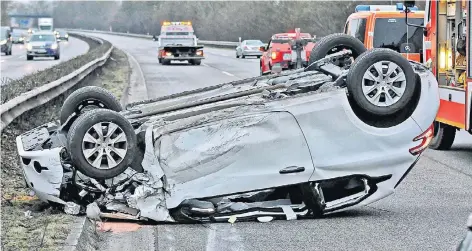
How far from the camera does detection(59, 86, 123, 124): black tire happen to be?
31.7ft

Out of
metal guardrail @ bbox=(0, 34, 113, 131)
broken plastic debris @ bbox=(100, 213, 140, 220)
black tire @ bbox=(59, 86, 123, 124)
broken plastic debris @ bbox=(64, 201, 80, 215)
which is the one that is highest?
black tire @ bbox=(59, 86, 123, 124)

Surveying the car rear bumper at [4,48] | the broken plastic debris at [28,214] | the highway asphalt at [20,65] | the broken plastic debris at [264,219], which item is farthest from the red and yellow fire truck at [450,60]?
the car rear bumper at [4,48]

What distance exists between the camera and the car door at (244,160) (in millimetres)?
8289

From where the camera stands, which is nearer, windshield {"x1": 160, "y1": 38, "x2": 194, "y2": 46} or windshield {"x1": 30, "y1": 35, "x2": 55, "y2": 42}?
windshield {"x1": 160, "y1": 38, "x2": 194, "y2": 46}

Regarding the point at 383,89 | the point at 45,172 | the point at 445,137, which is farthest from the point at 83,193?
the point at 445,137

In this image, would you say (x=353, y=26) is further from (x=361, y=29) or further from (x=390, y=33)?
(x=390, y=33)

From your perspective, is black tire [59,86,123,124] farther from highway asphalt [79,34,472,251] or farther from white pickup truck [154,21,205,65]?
white pickup truck [154,21,205,65]

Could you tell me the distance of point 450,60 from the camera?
14062mm

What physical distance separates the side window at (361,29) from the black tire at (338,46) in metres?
9.16

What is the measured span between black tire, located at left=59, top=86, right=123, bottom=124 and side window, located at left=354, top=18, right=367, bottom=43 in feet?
32.9

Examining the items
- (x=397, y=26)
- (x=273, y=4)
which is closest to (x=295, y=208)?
(x=397, y=26)

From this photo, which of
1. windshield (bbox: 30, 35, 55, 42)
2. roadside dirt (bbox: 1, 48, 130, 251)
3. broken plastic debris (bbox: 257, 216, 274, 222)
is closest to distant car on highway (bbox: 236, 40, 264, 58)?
windshield (bbox: 30, 35, 55, 42)

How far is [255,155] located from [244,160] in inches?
4.0

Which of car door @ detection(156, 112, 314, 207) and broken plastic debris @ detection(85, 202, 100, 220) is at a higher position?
car door @ detection(156, 112, 314, 207)
